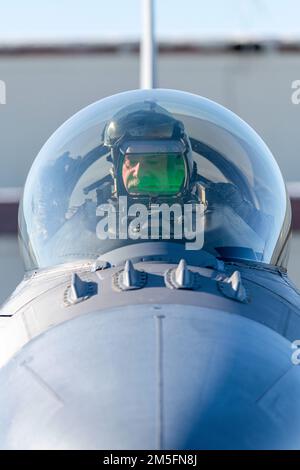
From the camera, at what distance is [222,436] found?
2910mm

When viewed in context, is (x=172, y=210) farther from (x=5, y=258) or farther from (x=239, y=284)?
(x=5, y=258)

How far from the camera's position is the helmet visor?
426cm

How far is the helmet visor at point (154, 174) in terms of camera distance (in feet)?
14.0

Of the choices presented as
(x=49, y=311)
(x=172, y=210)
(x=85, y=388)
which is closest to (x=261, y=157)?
(x=172, y=210)

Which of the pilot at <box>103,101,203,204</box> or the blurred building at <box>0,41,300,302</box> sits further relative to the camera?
the blurred building at <box>0,41,300,302</box>

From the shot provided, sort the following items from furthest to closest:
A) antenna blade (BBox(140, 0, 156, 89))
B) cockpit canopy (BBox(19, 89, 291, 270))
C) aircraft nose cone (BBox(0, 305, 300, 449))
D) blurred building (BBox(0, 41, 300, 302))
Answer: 1. blurred building (BBox(0, 41, 300, 302))
2. antenna blade (BBox(140, 0, 156, 89))
3. cockpit canopy (BBox(19, 89, 291, 270))
4. aircraft nose cone (BBox(0, 305, 300, 449))

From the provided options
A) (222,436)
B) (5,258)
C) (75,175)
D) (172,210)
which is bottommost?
(222,436)

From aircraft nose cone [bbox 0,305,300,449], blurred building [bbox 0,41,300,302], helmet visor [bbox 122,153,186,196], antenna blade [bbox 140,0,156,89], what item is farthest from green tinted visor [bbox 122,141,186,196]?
blurred building [bbox 0,41,300,302]

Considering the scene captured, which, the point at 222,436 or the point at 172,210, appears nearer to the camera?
the point at 222,436

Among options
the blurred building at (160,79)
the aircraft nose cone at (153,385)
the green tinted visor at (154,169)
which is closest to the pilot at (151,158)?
the green tinted visor at (154,169)

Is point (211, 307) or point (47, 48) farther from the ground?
point (47, 48)

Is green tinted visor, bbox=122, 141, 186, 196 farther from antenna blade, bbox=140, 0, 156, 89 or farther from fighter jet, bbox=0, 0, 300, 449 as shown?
antenna blade, bbox=140, 0, 156, 89

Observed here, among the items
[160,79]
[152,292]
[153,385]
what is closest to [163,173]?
[152,292]

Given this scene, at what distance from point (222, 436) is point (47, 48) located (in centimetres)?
1199
